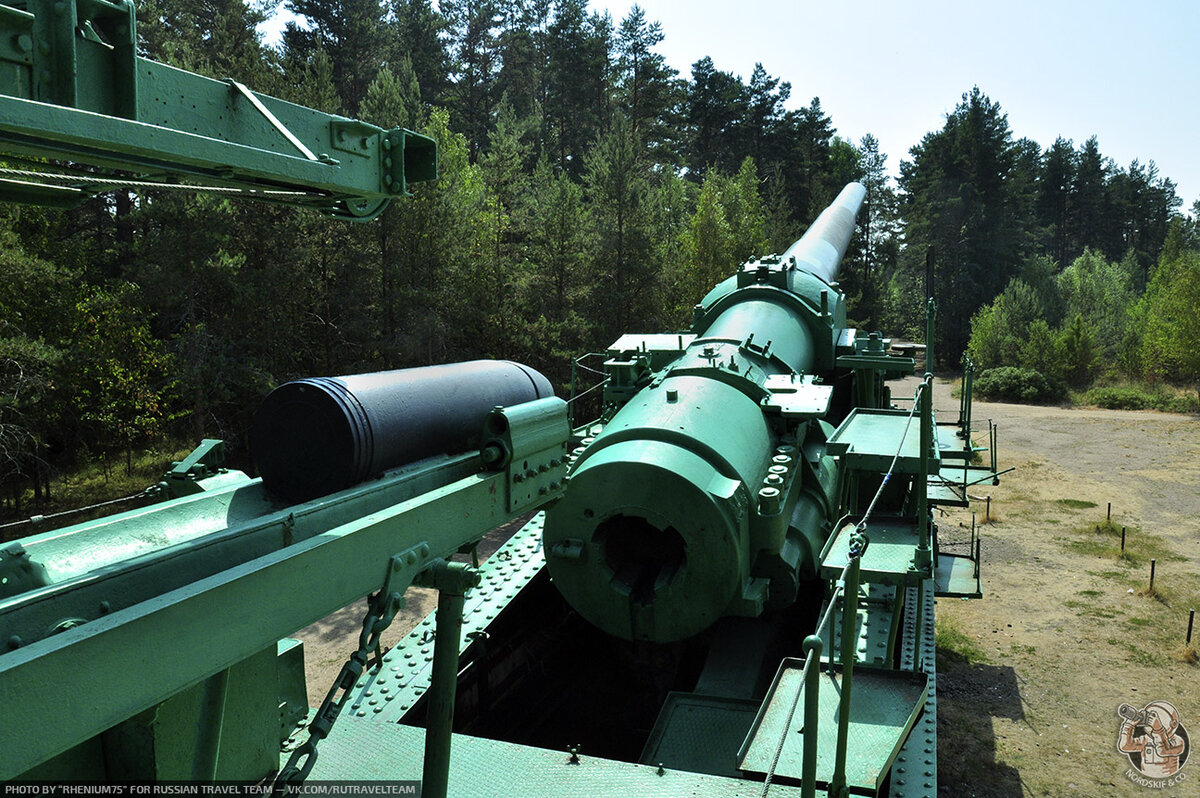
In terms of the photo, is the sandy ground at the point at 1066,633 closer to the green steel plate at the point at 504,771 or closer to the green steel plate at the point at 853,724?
the green steel plate at the point at 853,724

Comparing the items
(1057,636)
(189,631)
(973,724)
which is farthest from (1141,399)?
(189,631)

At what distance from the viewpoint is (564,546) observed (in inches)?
191

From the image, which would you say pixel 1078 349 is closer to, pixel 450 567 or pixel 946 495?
pixel 946 495

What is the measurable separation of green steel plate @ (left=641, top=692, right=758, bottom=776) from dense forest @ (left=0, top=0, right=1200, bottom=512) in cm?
497

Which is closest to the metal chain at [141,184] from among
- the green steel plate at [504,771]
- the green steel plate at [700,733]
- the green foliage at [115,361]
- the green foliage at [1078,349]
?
the green steel plate at [504,771]

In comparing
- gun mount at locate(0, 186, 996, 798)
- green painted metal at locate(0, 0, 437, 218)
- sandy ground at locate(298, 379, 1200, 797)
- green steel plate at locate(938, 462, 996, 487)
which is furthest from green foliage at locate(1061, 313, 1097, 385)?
green painted metal at locate(0, 0, 437, 218)

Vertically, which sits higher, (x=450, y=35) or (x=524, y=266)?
(x=450, y=35)

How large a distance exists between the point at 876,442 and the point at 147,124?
4.25 m

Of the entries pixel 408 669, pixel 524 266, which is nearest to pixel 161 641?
pixel 408 669

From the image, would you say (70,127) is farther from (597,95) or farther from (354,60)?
(597,95)

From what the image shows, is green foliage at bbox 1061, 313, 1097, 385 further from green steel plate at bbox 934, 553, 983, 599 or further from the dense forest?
green steel plate at bbox 934, 553, 983, 599

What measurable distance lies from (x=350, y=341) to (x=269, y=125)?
49.9 ft

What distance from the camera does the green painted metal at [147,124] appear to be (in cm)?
187

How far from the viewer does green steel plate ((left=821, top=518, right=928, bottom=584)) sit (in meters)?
4.51
